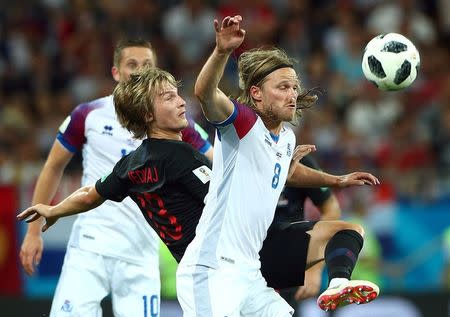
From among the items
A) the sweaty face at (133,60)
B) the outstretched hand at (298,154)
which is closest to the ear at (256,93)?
the outstretched hand at (298,154)

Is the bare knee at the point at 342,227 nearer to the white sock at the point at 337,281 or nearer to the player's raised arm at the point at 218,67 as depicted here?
the white sock at the point at 337,281

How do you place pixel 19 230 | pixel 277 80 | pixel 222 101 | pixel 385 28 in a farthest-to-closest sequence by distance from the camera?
pixel 385 28 → pixel 19 230 → pixel 277 80 → pixel 222 101

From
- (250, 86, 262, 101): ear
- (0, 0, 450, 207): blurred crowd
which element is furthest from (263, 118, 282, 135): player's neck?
(0, 0, 450, 207): blurred crowd

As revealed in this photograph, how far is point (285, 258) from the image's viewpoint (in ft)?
19.5

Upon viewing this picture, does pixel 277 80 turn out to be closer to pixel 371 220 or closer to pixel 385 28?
pixel 371 220

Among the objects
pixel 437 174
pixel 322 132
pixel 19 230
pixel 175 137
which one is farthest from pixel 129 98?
pixel 322 132

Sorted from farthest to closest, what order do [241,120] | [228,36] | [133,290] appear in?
[133,290]
[241,120]
[228,36]

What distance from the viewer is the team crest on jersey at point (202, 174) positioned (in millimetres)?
5684

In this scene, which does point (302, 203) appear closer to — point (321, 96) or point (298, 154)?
point (298, 154)

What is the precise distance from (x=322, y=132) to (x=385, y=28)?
233cm

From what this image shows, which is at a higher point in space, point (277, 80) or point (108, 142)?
point (277, 80)

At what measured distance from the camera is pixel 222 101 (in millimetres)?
5199

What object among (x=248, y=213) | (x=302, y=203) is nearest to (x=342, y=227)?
(x=248, y=213)

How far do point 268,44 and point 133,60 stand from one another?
6.95m
